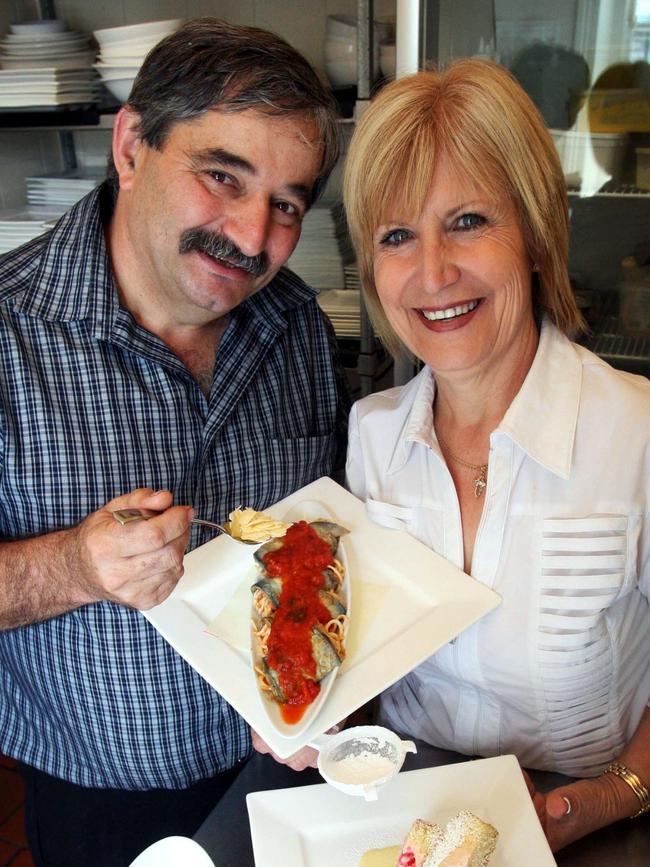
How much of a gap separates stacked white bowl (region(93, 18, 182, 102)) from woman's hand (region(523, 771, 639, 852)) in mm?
2289

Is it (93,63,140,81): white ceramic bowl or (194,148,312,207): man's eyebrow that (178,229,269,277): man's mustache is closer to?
(194,148,312,207): man's eyebrow

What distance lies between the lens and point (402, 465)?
151cm

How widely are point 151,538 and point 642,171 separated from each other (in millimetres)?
1963

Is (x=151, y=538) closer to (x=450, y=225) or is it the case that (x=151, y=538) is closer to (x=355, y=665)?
(x=355, y=665)

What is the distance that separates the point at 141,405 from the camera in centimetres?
155

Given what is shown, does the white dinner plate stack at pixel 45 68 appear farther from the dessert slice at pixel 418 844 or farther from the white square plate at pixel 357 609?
the dessert slice at pixel 418 844

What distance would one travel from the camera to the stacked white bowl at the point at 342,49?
2.34 m

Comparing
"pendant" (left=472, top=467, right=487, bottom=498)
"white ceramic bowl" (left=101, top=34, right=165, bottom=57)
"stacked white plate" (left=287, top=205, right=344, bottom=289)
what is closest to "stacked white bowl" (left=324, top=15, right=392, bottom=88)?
"stacked white plate" (left=287, top=205, right=344, bottom=289)

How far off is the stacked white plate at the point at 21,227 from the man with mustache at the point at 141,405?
46.2 inches

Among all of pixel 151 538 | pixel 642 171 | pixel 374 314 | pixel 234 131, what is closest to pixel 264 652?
pixel 151 538

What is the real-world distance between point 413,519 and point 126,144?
0.96m

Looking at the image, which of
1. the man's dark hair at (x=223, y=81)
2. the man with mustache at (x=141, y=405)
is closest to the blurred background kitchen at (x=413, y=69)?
the man's dark hair at (x=223, y=81)

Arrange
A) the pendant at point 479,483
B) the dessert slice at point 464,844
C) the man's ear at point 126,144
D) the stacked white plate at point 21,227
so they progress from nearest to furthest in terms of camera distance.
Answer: the dessert slice at point 464,844 → the pendant at point 479,483 → the man's ear at point 126,144 → the stacked white plate at point 21,227

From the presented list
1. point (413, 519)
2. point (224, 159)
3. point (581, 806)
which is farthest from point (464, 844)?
point (224, 159)
